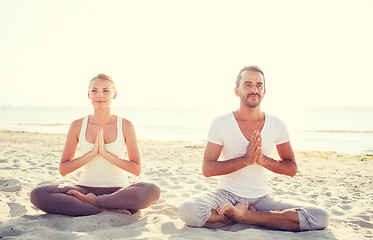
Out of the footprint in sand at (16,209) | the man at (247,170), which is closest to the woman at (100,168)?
the footprint in sand at (16,209)

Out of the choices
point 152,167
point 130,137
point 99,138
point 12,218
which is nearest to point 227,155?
point 130,137

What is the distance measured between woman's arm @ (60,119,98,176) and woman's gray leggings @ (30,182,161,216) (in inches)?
9.8

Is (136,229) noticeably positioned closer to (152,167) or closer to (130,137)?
(130,137)

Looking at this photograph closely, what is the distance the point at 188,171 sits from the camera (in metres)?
6.96

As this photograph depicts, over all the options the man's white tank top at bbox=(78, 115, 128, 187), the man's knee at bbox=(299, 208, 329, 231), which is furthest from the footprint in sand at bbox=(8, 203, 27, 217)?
the man's knee at bbox=(299, 208, 329, 231)

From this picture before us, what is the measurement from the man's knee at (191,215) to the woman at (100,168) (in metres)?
0.58

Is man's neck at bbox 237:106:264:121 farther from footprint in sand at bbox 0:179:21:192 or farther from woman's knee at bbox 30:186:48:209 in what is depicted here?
footprint in sand at bbox 0:179:21:192

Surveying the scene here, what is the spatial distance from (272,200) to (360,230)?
39.0 inches

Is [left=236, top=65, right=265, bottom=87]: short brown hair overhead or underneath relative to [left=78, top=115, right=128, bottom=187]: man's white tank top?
overhead

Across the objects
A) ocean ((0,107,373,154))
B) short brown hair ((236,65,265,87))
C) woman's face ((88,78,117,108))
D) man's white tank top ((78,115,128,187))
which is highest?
short brown hair ((236,65,265,87))

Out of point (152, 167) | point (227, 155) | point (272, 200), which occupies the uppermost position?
point (227, 155)

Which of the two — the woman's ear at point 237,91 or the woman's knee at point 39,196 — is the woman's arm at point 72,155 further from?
the woman's ear at point 237,91

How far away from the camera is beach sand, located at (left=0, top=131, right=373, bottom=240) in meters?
3.12

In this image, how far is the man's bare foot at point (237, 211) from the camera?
10.7ft
